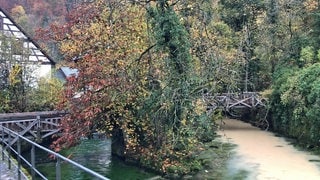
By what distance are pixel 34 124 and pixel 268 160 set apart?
32.0ft

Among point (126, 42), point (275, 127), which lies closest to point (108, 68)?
point (126, 42)

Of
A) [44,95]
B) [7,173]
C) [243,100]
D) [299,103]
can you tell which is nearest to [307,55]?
[299,103]

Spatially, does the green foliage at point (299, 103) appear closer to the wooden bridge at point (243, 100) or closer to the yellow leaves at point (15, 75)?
the wooden bridge at point (243, 100)

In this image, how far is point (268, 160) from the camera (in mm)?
15992

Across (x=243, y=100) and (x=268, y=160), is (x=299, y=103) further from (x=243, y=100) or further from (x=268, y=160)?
(x=243, y=100)

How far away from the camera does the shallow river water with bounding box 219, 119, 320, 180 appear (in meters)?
13.6

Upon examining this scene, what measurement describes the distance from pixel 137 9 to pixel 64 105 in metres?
4.78

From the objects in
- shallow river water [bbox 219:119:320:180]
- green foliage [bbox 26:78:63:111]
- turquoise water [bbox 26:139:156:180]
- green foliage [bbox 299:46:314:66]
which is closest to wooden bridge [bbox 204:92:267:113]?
shallow river water [bbox 219:119:320:180]

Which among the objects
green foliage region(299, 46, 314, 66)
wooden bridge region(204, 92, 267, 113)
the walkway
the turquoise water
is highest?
green foliage region(299, 46, 314, 66)

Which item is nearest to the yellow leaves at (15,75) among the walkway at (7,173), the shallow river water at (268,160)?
the shallow river water at (268,160)

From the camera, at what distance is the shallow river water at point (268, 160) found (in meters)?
13.6

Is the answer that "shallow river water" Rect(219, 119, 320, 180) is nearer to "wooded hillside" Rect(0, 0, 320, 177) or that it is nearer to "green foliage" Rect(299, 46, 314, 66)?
"wooded hillside" Rect(0, 0, 320, 177)

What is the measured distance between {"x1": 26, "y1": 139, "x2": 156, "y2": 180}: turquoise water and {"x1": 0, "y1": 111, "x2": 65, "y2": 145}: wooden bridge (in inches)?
43.6

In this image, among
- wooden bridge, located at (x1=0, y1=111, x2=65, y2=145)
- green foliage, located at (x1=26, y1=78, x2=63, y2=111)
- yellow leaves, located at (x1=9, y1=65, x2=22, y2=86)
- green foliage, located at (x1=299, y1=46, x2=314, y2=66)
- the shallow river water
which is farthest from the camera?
green foliage, located at (x1=299, y1=46, x2=314, y2=66)
